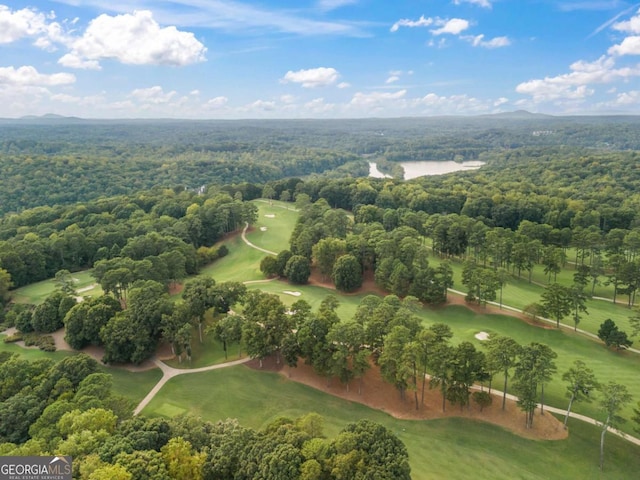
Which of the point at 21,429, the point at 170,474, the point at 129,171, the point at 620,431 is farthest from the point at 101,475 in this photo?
the point at 129,171

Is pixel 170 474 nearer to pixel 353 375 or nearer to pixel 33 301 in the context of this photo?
pixel 353 375

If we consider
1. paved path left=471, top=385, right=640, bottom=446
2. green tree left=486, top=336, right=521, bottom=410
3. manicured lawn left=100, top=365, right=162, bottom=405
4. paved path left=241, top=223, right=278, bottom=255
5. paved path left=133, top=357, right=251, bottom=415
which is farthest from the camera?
paved path left=241, top=223, right=278, bottom=255

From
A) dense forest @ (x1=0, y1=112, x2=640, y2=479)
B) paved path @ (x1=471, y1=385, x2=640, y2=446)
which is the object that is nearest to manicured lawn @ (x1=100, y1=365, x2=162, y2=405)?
dense forest @ (x1=0, y1=112, x2=640, y2=479)

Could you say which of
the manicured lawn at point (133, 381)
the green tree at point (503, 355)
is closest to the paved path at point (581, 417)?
the green tree at point (503, 355)

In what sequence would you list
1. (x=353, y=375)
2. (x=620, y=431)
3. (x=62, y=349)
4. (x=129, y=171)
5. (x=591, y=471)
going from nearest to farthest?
(x=591, y=471) → (x=620, y=431) → (x=353, y=375) → (x=62, y=349) → (x=129, y=171)

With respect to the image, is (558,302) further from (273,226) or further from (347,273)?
(273,226)

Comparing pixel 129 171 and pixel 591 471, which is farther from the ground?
pixel 129 171

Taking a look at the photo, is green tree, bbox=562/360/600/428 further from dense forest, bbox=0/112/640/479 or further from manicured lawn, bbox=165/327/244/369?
manicured lawn, bbox=165/327/244/369
